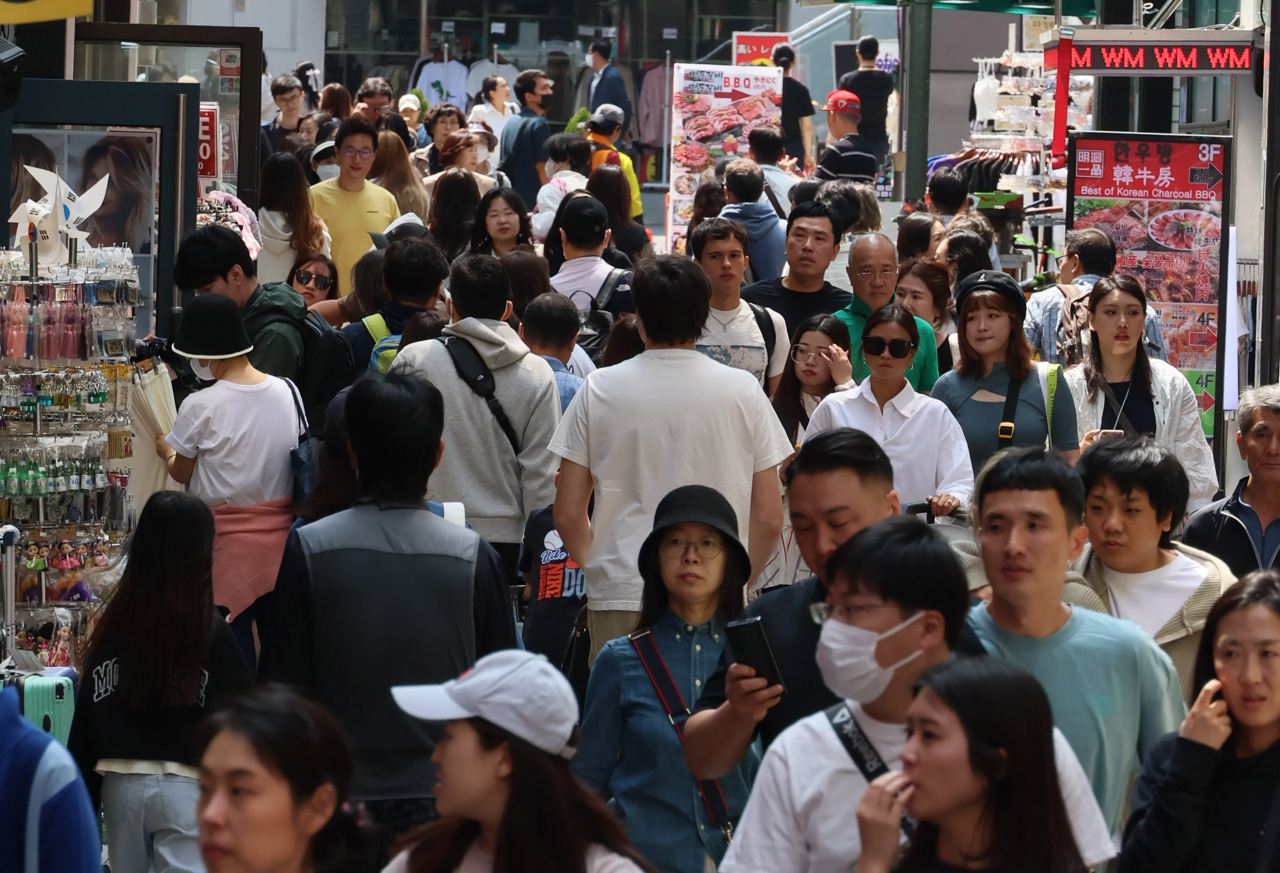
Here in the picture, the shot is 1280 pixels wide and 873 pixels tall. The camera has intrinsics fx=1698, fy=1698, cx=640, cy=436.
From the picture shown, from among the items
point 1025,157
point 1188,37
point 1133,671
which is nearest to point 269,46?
point 1025,157

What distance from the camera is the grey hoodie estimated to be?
5.86 meters

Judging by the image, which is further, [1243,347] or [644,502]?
[1243,347]

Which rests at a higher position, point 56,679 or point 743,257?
point 743,257

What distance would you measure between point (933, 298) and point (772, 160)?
4.26 meters

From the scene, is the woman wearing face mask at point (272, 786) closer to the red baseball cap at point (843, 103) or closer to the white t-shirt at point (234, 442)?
the white t-shirt at point (234, 442)

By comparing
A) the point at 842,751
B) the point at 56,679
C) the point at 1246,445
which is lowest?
the point at 56,679

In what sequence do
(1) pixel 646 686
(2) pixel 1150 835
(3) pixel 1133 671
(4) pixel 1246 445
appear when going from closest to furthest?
(2) pixel 1150 835 < (3) pixel 1133 671 < (1) pixel 646 686 < (4) pixel 1246 445

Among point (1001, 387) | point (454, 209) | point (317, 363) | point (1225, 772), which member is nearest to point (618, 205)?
point (454, 209)

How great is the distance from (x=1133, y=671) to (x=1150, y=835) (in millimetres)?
353

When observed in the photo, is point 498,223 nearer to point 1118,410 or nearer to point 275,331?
point 275,331

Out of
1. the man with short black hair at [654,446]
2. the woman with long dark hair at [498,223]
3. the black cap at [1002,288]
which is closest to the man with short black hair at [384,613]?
the man with short black hair at [654,446]

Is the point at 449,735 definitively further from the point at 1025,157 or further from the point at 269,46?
the point at 269,46

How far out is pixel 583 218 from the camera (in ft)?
26.3

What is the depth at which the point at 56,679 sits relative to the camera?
4809 mm
